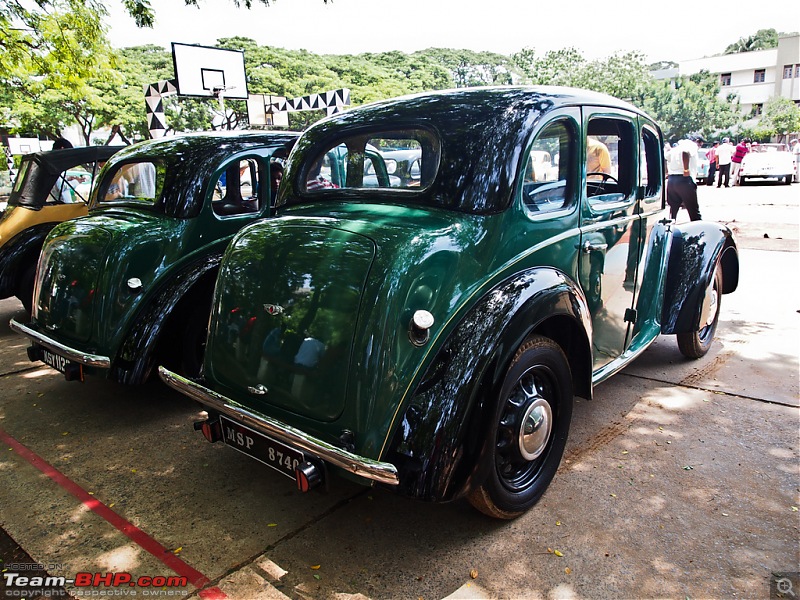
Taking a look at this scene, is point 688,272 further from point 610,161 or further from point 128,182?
point 128,182

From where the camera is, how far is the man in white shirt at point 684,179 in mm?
8711

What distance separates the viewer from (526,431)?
2.81m

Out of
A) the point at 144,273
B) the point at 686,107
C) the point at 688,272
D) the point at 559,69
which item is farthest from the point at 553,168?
the point at 559,69

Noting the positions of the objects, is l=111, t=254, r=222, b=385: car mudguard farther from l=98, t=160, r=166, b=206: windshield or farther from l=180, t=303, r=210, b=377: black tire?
l=98, t=160, r=166, b=206: windshield

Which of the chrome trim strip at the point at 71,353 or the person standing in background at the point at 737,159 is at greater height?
the person standing in background at the point at 737,159

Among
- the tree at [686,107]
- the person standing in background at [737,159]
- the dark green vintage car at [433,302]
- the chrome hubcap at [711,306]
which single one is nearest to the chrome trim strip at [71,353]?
the dark green vintage car at [433,302]

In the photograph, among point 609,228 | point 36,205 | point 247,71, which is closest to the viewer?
point 609,228

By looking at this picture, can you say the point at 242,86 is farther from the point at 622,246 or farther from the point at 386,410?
the point at 386,410

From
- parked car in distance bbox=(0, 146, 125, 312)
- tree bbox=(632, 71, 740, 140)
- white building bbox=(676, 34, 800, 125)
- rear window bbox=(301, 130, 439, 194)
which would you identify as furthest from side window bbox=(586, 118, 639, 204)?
white building bbox=(676, 34, 800, 125)

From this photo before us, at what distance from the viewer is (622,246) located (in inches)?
144

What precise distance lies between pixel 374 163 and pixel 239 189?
192 centimetres

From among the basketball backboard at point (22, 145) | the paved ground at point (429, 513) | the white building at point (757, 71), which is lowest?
the paved ground at point (429, 513)

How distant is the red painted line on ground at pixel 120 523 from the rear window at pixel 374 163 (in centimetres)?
205

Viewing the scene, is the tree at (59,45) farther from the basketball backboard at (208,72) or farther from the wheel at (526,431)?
the wheel at (526,431)
